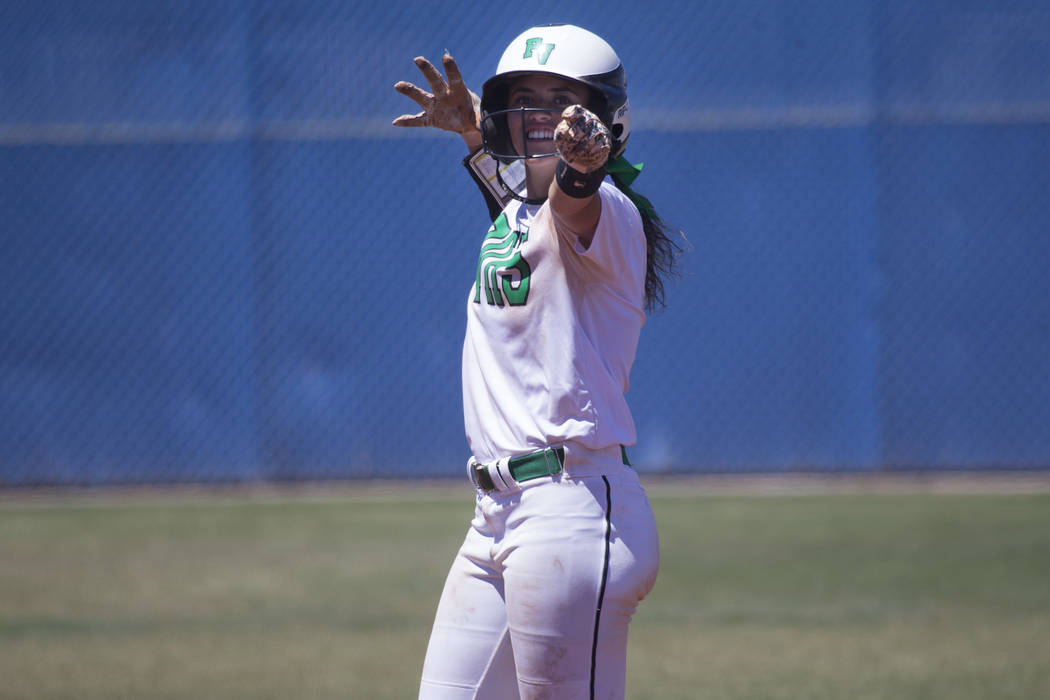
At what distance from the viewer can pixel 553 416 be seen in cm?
262

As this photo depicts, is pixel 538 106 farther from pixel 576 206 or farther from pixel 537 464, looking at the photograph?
pixel 537 464

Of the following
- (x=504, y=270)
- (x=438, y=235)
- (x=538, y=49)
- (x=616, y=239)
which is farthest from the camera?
(x=438, y=235)

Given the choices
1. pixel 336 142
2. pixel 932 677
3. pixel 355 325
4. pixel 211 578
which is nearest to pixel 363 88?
pixel 336 142

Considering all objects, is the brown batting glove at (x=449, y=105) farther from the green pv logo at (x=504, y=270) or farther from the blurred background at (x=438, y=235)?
the blurred background at (x=438, y=235)

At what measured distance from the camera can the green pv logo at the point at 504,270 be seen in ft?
8.74

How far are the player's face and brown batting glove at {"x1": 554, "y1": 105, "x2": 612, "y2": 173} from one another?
36 centimetres

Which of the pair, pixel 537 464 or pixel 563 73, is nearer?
pixel 537 464

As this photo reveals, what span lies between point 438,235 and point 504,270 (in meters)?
6.75

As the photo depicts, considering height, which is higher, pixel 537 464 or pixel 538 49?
pixel 538 49

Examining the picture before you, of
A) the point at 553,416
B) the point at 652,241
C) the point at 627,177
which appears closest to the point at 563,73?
the point at 627,177

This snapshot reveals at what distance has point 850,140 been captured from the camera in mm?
9188

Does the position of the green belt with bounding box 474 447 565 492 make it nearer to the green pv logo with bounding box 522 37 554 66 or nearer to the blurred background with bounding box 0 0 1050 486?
the green pv logo with bounding box 522 37 554 66

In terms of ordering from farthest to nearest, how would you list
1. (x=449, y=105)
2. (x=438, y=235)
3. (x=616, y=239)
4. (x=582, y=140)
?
(x=438, y=235) < (x=449, y=105) < (x=616, y=239) < (x=582, y=140)

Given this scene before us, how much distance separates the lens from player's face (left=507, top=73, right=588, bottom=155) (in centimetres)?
273
